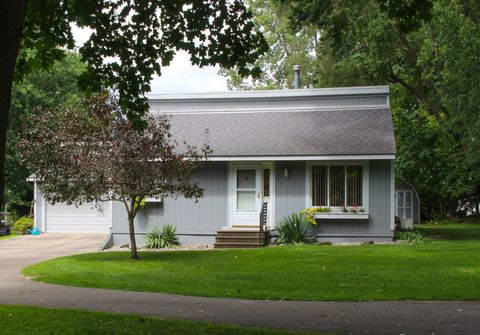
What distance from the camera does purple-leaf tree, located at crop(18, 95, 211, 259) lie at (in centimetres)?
1485

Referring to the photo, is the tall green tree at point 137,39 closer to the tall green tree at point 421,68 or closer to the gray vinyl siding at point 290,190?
the tall green tree at point 421,68

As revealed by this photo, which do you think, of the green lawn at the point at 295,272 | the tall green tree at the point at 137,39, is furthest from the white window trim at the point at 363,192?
the tall green tree at the point at 137,39

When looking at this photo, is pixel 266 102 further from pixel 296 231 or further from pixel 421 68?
pixel 421 68

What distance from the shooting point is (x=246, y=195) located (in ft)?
69.4

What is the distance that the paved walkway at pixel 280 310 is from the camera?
794 centimetres

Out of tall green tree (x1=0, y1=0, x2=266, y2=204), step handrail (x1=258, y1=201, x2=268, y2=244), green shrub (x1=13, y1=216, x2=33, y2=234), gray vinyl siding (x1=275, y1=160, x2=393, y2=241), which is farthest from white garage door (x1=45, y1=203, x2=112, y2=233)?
tall green tree (x1=0, y1=0, x2=266, y2=204)

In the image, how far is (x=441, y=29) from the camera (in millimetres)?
20969

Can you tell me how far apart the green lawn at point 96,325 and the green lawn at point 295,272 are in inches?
98.8

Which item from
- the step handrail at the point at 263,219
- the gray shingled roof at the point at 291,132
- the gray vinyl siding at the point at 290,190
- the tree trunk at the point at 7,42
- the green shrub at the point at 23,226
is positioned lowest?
the green shrub at the point at 23,226

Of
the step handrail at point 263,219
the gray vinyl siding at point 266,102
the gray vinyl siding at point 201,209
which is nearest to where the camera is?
the step handrail at point 263,219

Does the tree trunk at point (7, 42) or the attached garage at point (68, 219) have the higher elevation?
the tree trunk at point (7, 42)

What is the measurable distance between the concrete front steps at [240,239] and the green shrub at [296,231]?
0.54m

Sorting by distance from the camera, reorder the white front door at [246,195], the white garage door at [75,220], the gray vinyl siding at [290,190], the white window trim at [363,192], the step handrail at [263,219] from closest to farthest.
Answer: the step handrail at [263,219], the white window trim at [363,192], the gray vinyl siding at [290,190], the white front door at [246,195], the white garage door at [75,220]

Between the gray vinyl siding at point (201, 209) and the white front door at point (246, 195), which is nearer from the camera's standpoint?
the white front door at point (246, 195)
